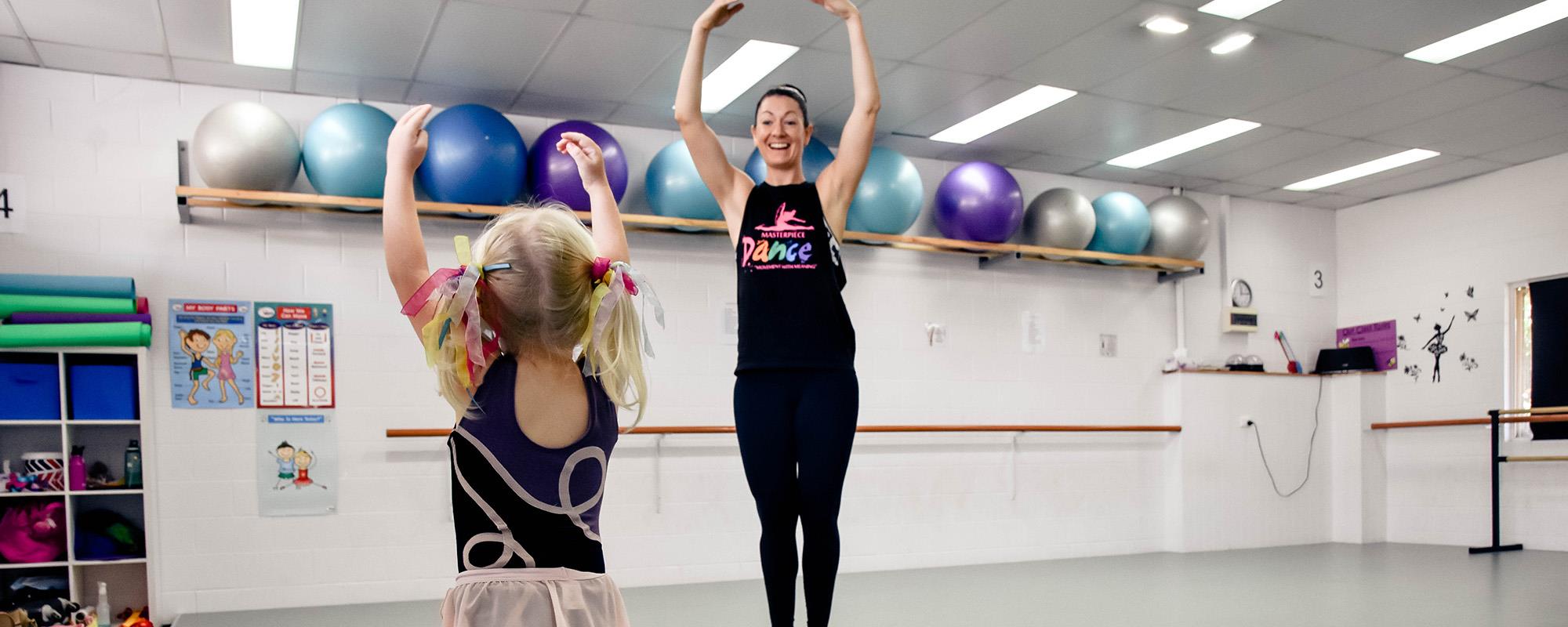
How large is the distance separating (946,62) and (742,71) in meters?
0.90

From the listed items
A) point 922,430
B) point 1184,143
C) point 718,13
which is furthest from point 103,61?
point 1184,143

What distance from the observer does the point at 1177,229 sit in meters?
6.32

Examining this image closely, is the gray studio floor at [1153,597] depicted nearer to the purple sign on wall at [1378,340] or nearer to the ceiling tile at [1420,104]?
the purple sign on wall at [1378,340]

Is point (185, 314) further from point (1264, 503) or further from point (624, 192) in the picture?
point (1264, 503)

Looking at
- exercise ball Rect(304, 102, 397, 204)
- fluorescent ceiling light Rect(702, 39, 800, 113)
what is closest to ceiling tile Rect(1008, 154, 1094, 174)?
fluorescent ceiling light Rect(702, 39, 800, 113)

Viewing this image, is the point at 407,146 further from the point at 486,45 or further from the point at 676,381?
the point at 676,381

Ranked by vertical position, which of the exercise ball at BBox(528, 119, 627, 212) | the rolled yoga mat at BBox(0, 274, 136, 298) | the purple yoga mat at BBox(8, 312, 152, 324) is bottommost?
the purple yoga mat at BBox(8, 312, 152, 324)

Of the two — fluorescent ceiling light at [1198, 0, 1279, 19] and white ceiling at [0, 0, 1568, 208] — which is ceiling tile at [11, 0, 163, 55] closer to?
white ceiling at [0, 0, 1568, 208]

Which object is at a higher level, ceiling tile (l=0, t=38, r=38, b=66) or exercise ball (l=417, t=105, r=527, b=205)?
ceiling tile (l=0, t=38, r=38, b=66)

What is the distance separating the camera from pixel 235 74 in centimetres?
460

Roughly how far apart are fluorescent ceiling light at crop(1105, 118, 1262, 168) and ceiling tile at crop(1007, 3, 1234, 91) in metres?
1.13

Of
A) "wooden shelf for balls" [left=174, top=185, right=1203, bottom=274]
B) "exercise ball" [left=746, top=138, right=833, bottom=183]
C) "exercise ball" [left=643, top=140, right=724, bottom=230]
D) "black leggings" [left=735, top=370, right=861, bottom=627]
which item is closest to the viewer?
"black leggings" [left=735, top=370, right=861, bottom=627]

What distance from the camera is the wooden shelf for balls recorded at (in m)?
4.43

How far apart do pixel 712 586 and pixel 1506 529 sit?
16.3ft
